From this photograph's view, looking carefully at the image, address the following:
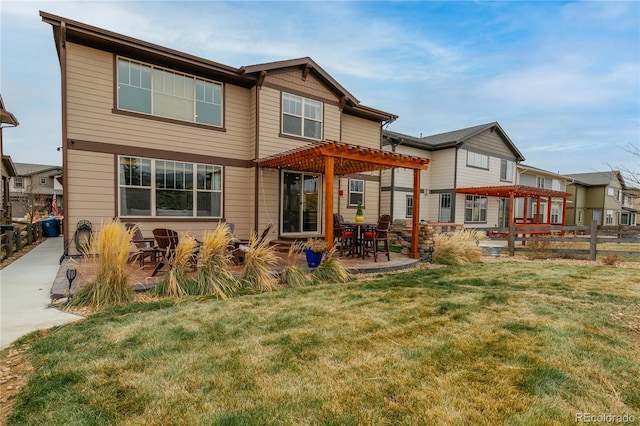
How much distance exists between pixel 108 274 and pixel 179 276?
3.07ft

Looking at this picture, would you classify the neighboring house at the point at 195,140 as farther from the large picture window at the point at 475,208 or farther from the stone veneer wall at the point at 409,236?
the large picture window at the point at 475,208

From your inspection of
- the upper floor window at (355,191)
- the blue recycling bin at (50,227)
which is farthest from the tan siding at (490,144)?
the blue recycling bin at (50,227)

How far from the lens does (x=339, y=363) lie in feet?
8.95

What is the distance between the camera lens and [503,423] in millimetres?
1952

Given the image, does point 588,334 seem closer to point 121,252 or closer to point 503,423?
point 503,423

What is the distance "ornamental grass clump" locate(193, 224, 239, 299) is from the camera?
4.94 meters

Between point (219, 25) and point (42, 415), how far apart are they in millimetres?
12410

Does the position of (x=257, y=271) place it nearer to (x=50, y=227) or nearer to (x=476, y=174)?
(x=50, y=227)

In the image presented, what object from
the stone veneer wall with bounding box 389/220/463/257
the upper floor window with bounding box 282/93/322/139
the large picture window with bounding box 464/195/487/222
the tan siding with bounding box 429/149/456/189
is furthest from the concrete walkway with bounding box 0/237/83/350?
the large picture window with bounding box 464/195/487/222

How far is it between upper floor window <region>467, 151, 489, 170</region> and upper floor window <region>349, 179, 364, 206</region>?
28.3ft

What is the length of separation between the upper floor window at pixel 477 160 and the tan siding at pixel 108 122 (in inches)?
543

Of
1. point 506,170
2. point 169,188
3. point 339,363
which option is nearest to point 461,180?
point 506,170

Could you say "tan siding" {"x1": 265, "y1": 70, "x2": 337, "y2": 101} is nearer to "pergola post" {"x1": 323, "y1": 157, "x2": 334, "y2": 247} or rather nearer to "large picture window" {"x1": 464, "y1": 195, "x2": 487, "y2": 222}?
"pergola post" {"x1": 323, "y1": 157, "x2": 334, "y2": 247}

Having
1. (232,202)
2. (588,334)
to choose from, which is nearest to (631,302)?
(588,334)
